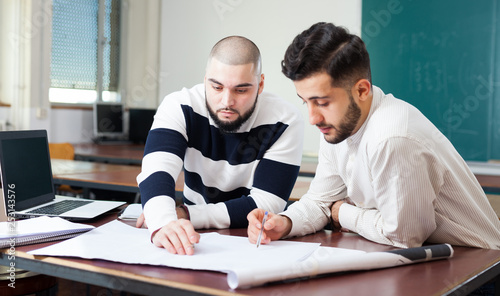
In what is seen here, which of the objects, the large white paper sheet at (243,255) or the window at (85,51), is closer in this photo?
the large white paper sheet at (243,255)

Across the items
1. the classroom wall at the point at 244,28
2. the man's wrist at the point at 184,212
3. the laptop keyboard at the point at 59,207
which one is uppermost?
the classroom wall at the point at 244,28

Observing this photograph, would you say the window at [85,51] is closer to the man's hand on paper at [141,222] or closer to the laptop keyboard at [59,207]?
the laptop keyboard at [59,207]

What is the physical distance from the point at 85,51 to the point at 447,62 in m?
3.95

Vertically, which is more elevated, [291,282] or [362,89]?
[362,89]

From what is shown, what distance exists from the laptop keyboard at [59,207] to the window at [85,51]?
402 cm

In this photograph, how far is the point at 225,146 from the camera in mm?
1890

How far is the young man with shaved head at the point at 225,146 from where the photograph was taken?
1632 millimetres

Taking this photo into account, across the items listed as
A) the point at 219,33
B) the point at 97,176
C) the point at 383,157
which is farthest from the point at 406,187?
the point at 219,33

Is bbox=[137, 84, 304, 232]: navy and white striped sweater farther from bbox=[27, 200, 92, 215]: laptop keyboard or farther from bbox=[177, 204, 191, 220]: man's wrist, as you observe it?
bbox=[27, 200, 92, 215]: laptop keyboard

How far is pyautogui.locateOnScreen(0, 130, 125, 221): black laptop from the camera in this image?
68.2 inches

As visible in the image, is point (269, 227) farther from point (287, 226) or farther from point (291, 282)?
point (291, 282)

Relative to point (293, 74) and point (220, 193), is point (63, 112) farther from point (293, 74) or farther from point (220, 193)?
point (293, 74)

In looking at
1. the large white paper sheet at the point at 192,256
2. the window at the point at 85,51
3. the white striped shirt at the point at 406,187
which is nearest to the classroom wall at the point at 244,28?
the window at the point at 85,51

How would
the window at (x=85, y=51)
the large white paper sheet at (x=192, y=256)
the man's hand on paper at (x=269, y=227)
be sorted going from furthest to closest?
1. the window at (x=85, y=51)
2. the man's hand on paper at (x=269, y=227)
3. the large white paper sheet at (x=192, y=256)
